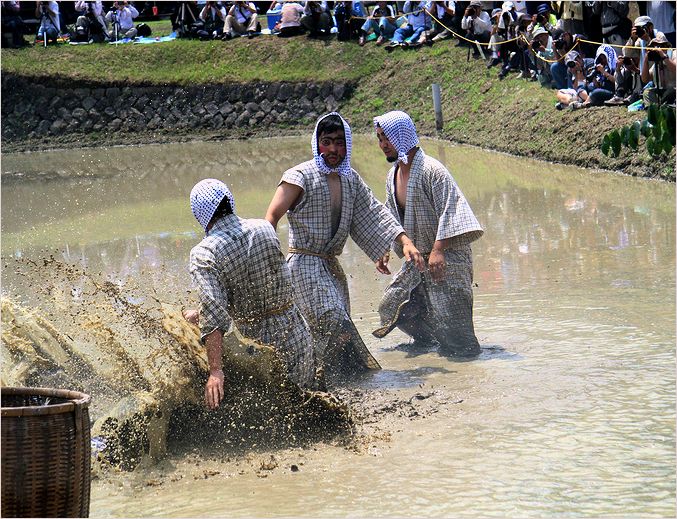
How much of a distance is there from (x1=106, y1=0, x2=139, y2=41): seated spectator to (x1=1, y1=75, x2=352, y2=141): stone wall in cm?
326

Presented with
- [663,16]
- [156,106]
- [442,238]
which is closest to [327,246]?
[442,238]

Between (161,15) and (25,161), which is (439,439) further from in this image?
(161,15)

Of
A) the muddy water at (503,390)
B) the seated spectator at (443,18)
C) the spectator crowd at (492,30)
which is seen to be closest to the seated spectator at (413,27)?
the spectator crowd at (492,30)

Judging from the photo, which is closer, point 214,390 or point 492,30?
point 214,390

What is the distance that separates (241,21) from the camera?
29.0 metres

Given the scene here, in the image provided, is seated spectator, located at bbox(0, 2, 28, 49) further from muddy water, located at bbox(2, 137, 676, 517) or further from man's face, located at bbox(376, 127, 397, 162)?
A: man's face, located at bbox(376, 127, 397, 162)

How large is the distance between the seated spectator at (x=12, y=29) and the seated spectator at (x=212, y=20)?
4.20m

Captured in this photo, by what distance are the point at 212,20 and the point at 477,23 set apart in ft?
29.1

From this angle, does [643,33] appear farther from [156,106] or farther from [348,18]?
[156,106]

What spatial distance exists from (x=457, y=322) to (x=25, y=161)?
17437 millimetres

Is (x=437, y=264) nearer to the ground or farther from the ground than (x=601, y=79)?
nearer to the ground

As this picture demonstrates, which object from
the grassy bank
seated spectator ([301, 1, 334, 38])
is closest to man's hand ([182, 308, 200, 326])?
the grassy bank

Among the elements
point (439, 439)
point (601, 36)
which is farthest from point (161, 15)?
point (439, 439)

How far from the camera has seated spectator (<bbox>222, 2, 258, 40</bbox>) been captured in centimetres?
2867
